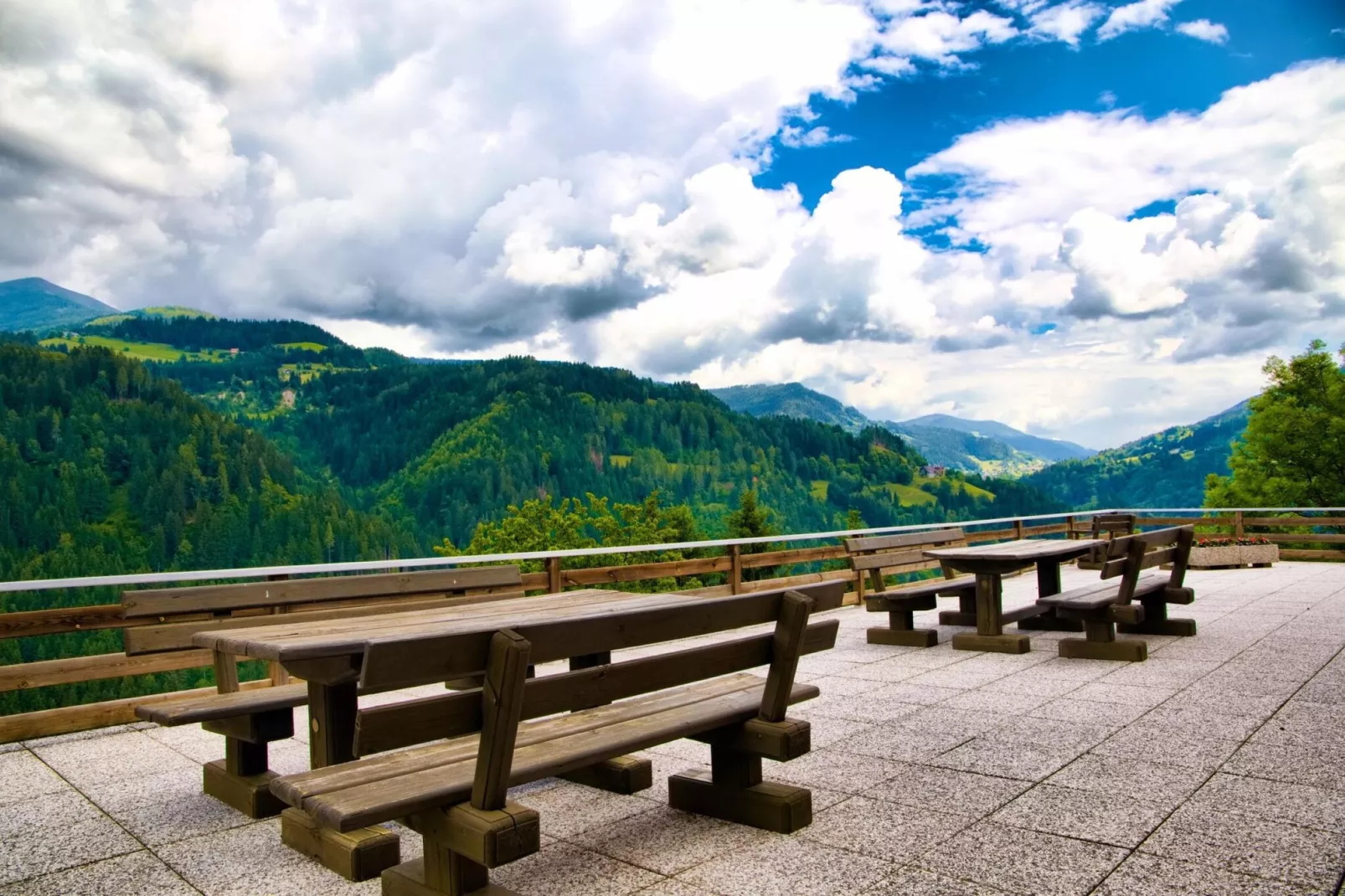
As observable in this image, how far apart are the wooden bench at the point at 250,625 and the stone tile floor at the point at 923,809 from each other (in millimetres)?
157

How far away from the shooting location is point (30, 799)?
147 inches

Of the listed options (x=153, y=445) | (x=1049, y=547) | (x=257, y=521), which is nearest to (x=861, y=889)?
(x=1049, y=547)

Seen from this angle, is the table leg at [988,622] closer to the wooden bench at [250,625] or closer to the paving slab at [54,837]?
the wooden bench at [250,625]

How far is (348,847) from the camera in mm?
2820

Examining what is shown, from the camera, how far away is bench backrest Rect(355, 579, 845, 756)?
2.12 m

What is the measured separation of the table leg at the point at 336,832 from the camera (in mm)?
2818

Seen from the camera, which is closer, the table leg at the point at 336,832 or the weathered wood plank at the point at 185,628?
the table leg at the point at 336,832

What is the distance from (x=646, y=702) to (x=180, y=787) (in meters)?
2.14

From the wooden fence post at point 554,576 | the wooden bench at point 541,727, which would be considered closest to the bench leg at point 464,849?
the wooden bench at point 541,727

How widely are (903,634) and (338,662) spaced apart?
4.88 metres

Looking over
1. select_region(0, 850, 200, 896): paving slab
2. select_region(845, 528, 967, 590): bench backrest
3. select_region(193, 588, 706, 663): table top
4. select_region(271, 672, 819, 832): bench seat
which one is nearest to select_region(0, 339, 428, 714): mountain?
select_region(845, 528, 967, 590): bench backrest

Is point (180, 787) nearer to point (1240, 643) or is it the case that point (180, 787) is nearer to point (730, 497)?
point (1240, 643)

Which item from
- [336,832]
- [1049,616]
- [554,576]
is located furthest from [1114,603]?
[336,832]

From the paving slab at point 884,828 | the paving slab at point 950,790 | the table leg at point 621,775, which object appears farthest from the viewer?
the table leg at point 621,775
